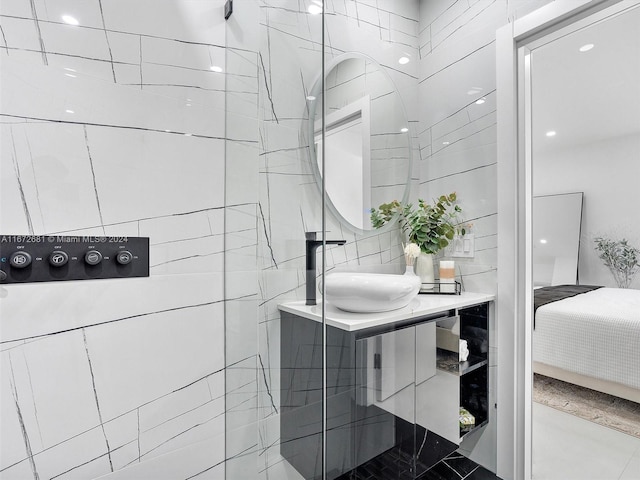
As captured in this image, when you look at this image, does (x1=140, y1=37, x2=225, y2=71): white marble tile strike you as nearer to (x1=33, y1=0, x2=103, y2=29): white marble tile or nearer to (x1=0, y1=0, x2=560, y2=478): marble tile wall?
(x1=0, y1=0, x2=560, y2=478): marble tile wall

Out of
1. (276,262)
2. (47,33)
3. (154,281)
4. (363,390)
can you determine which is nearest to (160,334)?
(154,281)

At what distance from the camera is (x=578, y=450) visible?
122 cm

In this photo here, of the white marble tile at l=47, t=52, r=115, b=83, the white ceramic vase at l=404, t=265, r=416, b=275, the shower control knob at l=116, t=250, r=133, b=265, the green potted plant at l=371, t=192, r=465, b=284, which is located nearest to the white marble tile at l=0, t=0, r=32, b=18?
the white marble tile at l=47, t=52, r=115, b=83

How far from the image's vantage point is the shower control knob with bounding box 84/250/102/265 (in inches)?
36.5

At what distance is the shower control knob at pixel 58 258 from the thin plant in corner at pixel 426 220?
1096 mm

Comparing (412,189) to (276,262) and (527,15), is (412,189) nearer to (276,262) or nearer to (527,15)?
(527,15)

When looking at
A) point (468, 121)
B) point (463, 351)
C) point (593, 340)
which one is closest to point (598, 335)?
point (593, 340)

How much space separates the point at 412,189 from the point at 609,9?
3.03 ft

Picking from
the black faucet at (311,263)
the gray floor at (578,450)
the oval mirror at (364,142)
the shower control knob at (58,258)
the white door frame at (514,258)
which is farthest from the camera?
the white door frame at (514,258)

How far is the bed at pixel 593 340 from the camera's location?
1.08 m

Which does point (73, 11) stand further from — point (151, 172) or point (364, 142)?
point (364, 142)

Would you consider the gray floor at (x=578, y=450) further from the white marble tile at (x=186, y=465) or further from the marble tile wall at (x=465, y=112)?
the white marble tile at (x=186, y=465)

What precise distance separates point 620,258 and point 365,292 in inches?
34.1

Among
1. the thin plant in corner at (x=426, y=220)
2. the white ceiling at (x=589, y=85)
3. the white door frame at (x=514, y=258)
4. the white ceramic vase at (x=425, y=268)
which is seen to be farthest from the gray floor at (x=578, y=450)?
the white ceiling at (x=589, y=85)
